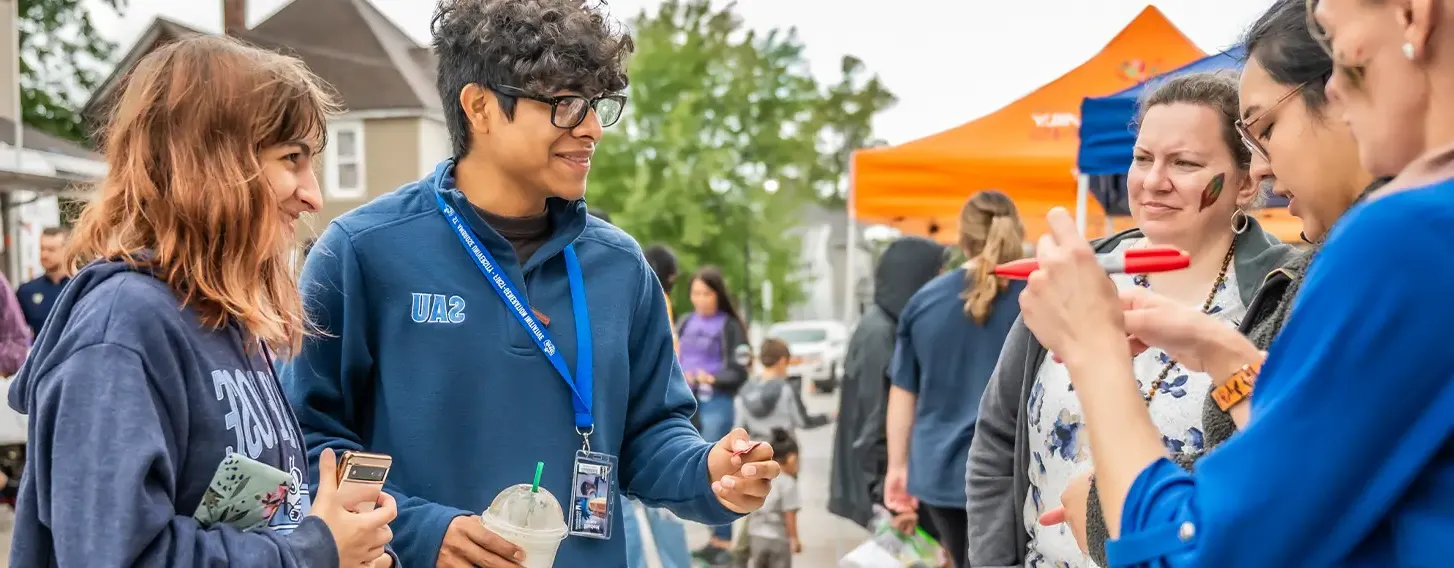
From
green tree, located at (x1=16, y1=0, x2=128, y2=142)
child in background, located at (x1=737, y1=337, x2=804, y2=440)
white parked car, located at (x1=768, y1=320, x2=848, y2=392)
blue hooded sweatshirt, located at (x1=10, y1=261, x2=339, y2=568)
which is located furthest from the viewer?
white parked car, located at (x1=768, y1=320, x2=848, y2=392)

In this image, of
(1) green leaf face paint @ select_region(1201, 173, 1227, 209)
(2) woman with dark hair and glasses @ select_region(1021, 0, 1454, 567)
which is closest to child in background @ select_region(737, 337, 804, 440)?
(1) green leaf face paint @ select_region(1201, 173, 1227, 209)

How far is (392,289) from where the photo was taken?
2225mm

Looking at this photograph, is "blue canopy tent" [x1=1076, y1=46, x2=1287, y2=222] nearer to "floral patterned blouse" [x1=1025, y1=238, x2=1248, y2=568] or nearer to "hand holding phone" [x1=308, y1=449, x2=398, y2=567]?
"floral patterned blouse" [x1=1025, y1=238, x2=1248, y2=568]

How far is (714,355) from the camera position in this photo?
7.91m

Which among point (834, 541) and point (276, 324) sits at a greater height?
point (276, 324)

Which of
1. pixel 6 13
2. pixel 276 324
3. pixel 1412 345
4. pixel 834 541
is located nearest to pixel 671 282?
pixel 834 541

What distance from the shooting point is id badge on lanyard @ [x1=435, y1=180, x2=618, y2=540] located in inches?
88.2

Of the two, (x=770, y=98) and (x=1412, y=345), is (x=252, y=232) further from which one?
(x=770, y=98)

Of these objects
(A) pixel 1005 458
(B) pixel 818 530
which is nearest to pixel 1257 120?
(A) pixel 1005 458

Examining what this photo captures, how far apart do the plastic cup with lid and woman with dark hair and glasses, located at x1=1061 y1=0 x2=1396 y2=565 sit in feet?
3.13

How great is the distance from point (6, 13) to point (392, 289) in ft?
47.1

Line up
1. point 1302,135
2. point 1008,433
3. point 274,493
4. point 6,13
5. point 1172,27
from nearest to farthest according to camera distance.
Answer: point 1302,135
point 274,493
point 1008,433
point 1172,27
point 6,13

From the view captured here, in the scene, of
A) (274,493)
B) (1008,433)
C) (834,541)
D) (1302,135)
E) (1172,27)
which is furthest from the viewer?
(834,541)

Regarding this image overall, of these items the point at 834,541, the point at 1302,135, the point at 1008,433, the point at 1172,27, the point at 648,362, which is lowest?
the point at 834,541
